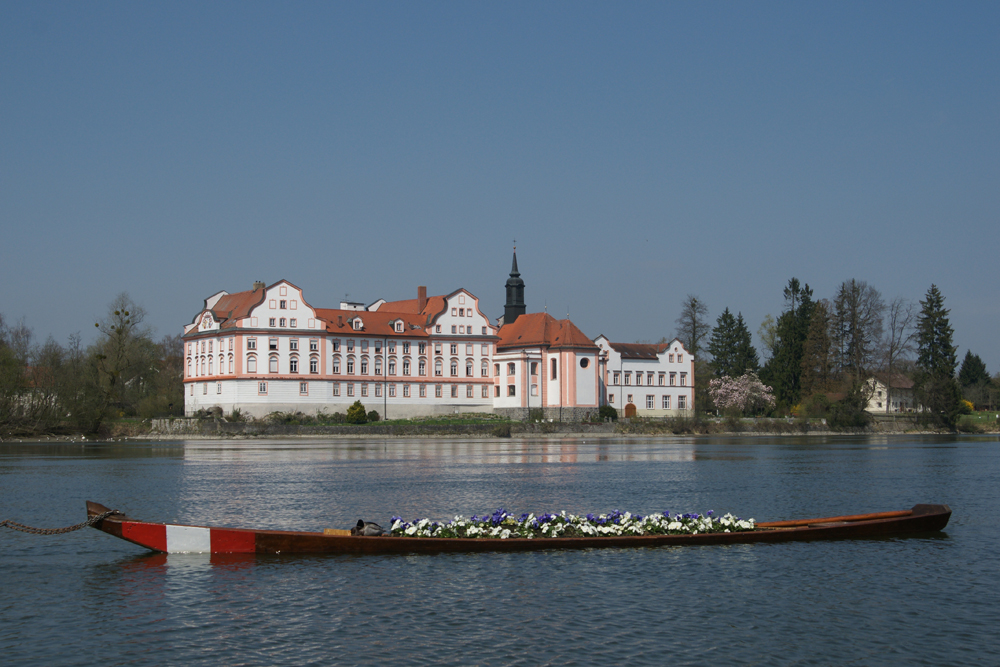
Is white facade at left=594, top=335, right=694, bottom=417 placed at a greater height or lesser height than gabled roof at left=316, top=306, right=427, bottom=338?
lesser

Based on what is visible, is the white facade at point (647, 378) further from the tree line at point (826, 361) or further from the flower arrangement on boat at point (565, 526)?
the flower arrangement on boat at point (565, 526)

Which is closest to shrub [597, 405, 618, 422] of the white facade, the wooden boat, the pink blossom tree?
the white facade

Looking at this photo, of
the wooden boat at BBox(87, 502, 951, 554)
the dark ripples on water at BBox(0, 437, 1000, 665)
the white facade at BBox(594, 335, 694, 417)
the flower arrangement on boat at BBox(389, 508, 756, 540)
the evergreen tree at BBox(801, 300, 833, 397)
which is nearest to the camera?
the dark ripples on water at BBox(0, 437, 1000, 665)

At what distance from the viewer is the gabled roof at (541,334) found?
97438mm

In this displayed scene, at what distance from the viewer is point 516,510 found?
26594 mm

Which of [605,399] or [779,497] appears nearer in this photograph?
[779,497]

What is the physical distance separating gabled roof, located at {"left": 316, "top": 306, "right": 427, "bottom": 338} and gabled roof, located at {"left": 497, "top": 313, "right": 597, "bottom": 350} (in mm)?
11197

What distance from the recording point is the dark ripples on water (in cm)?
1285

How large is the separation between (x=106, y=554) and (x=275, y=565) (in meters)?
4.35

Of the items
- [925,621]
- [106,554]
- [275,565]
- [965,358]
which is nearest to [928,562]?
[925,621]

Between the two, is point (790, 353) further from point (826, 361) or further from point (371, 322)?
point (371, 322)

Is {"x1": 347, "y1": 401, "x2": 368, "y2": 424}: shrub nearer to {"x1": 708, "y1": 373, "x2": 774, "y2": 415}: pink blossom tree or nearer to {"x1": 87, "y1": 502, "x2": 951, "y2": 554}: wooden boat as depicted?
{"x1": 708, "y1": 373, "x2": 774, "y2": 415}: pink blossom tree

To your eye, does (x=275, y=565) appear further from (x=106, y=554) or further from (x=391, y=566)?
(x=106, y=554)

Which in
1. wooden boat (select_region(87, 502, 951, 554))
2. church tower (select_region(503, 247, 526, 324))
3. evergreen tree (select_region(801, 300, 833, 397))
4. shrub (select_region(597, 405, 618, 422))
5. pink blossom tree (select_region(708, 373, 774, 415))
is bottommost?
wooden boat (select_region(87, 502, 951, 554))
